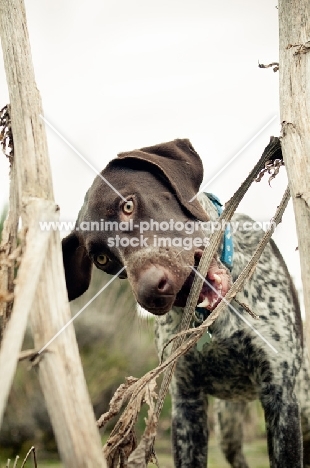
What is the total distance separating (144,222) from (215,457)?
350 cm

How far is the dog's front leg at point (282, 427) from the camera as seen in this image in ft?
11.1

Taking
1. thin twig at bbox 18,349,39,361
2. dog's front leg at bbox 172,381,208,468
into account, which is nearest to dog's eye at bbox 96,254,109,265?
dog's front leg at bbox 172,381,208,468

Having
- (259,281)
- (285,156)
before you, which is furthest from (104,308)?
(285,156)

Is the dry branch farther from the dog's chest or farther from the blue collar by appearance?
the dog's chest

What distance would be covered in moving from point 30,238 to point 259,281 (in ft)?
6.55

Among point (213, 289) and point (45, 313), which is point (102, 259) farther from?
point (45, 313)

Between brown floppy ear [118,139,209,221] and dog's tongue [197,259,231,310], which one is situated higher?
brown floppy ear [118,139,209,221]

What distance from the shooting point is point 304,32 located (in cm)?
239

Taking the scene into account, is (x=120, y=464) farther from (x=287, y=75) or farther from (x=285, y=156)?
(x=287, y=75)

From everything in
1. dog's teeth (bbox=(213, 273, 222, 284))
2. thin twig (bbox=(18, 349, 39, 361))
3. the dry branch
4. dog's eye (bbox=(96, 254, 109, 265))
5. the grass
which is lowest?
the grass

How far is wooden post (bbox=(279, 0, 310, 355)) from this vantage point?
223cm

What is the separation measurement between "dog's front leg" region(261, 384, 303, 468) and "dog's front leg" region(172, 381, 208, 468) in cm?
47

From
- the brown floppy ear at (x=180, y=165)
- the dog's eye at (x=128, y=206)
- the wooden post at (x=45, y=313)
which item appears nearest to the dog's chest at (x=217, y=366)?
the brown floppy ear at (x=180, y=165)

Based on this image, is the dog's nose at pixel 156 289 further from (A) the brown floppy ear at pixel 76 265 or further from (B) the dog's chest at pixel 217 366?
(B) the dog's chest at pixel 217 366
